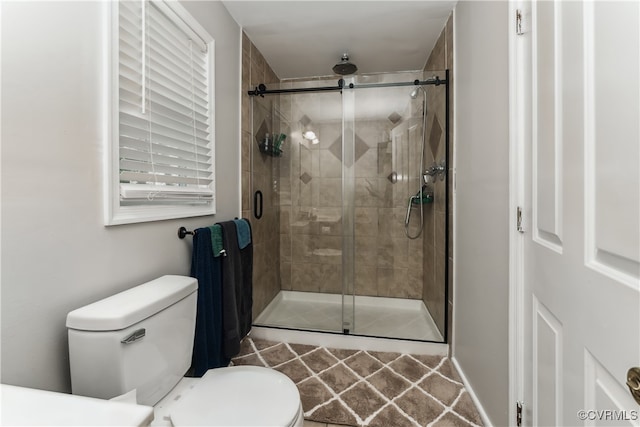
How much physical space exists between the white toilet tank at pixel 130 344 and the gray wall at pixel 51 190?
9cm

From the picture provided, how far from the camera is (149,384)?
0.96 metres

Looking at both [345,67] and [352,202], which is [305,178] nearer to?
[352,202]

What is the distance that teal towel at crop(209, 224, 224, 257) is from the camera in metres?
1.56

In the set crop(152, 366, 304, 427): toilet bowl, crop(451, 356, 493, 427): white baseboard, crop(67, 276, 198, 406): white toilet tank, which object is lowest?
crop(451, 356, 493, 427): white baseboard

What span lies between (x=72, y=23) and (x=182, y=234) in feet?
3.03

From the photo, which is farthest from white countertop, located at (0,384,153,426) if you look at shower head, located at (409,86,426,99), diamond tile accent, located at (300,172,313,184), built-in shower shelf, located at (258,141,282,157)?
shower head, located at (409,86,426,99)

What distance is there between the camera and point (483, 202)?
4.60 ft

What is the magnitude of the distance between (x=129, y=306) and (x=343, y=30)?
2257mm

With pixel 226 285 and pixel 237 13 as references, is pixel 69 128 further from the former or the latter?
pixel 237 13

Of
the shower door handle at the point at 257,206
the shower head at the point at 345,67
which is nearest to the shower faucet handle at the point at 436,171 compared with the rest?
the shower head at the point at 345,67

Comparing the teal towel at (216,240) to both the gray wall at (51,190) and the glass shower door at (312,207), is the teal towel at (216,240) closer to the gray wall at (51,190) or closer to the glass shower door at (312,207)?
the gray wall at (51,190)

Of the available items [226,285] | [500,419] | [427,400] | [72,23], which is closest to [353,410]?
[427,400]

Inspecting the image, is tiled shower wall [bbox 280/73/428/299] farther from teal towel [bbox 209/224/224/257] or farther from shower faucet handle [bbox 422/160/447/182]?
teal towel [bbox 209/224/224/257]

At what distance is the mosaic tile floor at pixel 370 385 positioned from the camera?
1444 mm
